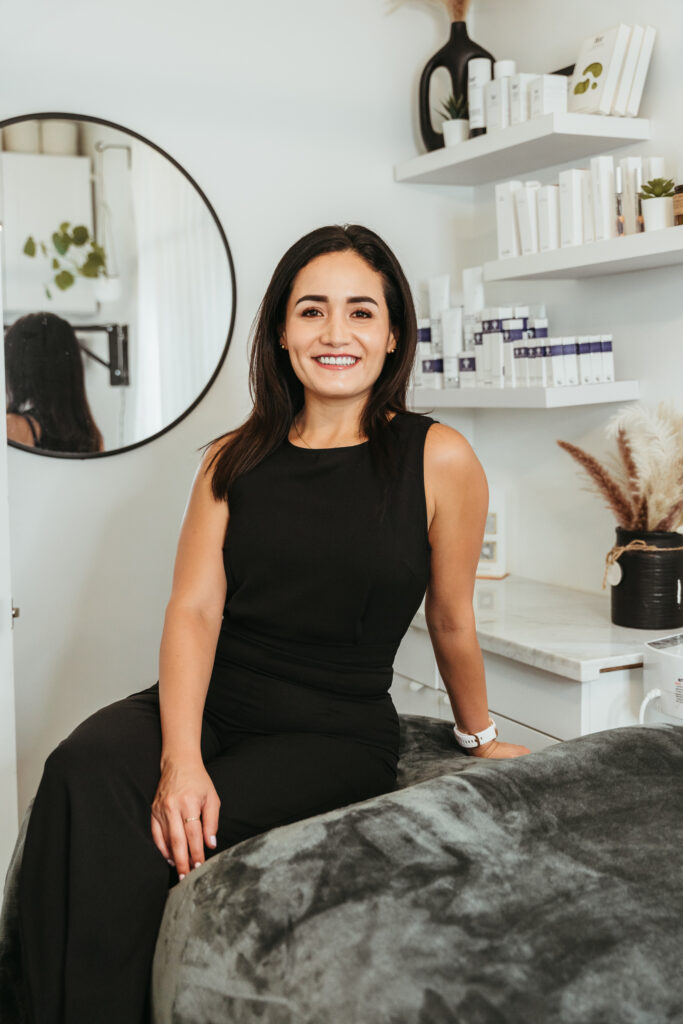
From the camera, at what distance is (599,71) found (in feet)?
7.58

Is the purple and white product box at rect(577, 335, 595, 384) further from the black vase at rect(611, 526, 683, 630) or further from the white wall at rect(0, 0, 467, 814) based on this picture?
the white wall at rect(0, 0, 467, 814)

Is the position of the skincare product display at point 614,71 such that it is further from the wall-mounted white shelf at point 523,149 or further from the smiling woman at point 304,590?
the smiling woman at point 304,590

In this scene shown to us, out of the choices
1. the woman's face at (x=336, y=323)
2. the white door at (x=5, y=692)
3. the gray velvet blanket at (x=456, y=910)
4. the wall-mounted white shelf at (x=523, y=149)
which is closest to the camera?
the gray velvet blanket at (x=456, y=910)

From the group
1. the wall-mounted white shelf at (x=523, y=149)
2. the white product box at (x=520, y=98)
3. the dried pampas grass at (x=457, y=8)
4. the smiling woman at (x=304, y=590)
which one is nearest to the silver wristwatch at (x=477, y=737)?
the smiling woman at (x=304, y=590)

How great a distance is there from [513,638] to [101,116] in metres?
1.60

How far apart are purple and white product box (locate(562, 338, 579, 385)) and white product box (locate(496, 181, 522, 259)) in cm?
26

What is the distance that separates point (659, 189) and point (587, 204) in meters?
0.19

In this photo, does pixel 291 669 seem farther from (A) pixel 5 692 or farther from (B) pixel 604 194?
(B) pixel 604 194

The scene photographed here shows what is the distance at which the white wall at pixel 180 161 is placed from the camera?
2531 millimetres

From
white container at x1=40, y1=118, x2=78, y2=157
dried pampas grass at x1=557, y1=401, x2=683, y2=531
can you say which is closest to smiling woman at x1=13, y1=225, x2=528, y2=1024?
dried pampas grass at x1=557, y1=401, x2=683, y2=531

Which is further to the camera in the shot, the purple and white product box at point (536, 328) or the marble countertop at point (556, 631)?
the purple and white product box at point (536, 328)

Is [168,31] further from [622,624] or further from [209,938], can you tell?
[209,938]

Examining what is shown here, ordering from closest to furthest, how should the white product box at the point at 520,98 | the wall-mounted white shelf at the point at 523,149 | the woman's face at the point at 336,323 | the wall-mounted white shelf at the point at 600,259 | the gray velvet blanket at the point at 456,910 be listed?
the gray velvet blanket at the point at 456,910 → the woman's face at the point at 336,323 → the wall-mounted white shelf at the point at 600,259 → the wall-mounted white shelf at the point at 523,149 → the white product box at the point at 520,98

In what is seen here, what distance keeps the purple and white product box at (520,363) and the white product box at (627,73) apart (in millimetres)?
550
